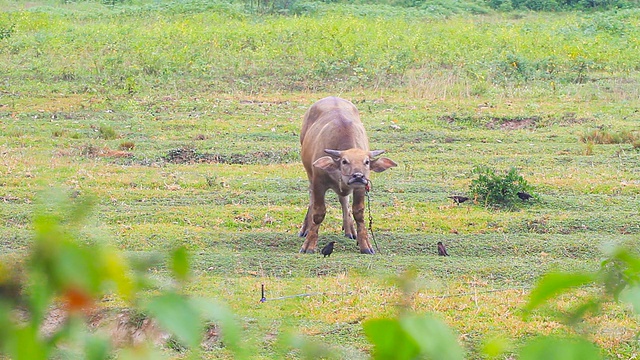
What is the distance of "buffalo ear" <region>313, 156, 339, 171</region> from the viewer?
7422 mm

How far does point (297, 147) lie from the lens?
1269cm

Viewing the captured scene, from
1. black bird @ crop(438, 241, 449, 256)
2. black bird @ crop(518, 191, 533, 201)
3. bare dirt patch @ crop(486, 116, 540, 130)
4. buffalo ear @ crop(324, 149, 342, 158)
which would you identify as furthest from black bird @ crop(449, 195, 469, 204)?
bare dirt patch @ crop(486, 116, 540, 130)

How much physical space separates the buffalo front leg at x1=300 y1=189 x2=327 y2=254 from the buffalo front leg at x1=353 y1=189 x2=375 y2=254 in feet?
1.02

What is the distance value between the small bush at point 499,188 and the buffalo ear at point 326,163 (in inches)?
104

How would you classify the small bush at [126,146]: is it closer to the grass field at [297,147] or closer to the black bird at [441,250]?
the grass field at [297,147]

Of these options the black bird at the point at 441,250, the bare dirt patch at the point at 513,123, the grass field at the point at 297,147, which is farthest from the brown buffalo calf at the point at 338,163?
the bare dirt patch at the point at 513,123

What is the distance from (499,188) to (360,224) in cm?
238

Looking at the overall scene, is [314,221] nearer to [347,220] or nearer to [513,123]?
[347,220]

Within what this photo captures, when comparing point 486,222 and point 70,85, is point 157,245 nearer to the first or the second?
point 486,222

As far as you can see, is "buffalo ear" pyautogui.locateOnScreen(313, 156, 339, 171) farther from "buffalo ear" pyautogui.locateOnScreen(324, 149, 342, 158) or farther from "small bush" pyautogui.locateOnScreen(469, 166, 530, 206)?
"small bush" pyautogui.locateOnScreen(469, 166, 530, 206)

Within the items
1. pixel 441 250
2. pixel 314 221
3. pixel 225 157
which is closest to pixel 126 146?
pixel 225 157

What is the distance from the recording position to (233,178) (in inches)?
422

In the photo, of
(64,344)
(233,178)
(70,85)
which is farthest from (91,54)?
(64,344)

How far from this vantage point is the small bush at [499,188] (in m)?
9.47
